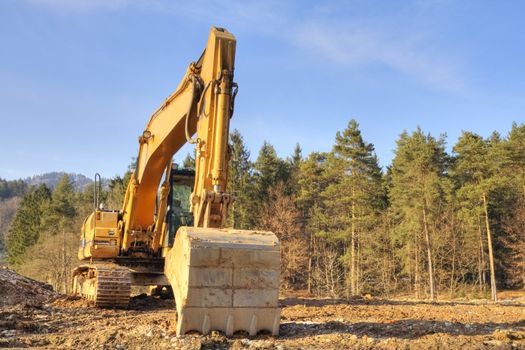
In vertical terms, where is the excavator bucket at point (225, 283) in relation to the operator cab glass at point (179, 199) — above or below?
below

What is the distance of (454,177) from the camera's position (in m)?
42.2

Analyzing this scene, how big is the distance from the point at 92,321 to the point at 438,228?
109 feet

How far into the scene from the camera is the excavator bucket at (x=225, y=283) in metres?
6.54

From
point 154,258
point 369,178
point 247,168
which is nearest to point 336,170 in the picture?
point 369,178

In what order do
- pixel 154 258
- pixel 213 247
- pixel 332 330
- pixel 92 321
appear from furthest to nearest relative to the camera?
pixel 154 258, pixel 92 321, pixel 332 330, pixel 213 247

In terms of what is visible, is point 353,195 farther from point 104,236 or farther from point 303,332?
point 303,332

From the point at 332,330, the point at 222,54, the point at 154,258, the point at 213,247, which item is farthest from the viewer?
the point at 154,258

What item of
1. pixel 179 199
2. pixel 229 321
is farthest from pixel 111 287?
pixel 229 321

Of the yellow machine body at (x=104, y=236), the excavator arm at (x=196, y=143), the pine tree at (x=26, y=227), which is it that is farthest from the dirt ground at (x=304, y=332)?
the pine tree at (x=26, y=227)

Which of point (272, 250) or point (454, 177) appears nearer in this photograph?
point (272, 250)

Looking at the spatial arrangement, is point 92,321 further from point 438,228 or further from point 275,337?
point 438,228

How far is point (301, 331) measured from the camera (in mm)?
7371

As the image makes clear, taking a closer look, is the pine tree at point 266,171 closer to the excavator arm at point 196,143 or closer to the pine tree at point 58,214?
the pine tree at point 58,214

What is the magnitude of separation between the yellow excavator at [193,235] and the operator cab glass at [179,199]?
0.08 feet
